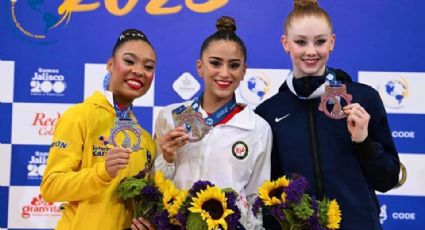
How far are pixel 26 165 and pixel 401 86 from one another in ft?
7.68

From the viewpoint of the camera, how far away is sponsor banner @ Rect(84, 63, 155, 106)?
2.80m

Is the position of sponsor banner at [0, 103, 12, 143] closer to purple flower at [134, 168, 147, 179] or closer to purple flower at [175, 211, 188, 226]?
purple flower at [134, 168, 147, 179]

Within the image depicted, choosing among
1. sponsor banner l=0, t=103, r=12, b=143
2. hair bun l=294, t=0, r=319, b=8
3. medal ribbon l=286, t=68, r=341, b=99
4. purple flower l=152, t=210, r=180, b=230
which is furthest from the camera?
sponsor banner l=0, t=103, r=12, b=143

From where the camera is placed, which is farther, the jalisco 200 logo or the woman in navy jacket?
the jalisco 200 logo

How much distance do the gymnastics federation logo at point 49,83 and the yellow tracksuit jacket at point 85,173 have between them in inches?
41.9

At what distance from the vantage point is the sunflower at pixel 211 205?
4.61 feet

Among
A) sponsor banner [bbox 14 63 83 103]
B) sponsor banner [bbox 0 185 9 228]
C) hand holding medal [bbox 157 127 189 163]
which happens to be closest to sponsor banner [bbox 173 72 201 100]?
sponsor banner [bbox 14 63 83 103]

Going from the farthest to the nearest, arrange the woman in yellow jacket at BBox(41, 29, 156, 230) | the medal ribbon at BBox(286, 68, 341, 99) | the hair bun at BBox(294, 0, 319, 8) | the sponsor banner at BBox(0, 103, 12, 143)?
1. the sponsor banner at BBox(0, 103, 12, 143)
2. the hair bun at BBox(294, 0, 319, 8)
3. the medal ribbon at BBox(286, 68, 341, 99)
4. the woman in yellow jacket at BBox(41, 29, 156, 230)

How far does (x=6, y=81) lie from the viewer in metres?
2.79

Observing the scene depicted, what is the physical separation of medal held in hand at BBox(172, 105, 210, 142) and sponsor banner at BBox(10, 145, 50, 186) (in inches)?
55.5

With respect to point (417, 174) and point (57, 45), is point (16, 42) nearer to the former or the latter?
point (57, 45)

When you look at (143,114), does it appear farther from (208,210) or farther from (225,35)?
(208,210)

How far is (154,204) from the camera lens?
5.33 feet

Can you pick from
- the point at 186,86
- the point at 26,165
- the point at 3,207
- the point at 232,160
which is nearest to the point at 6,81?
the point at 26,165
